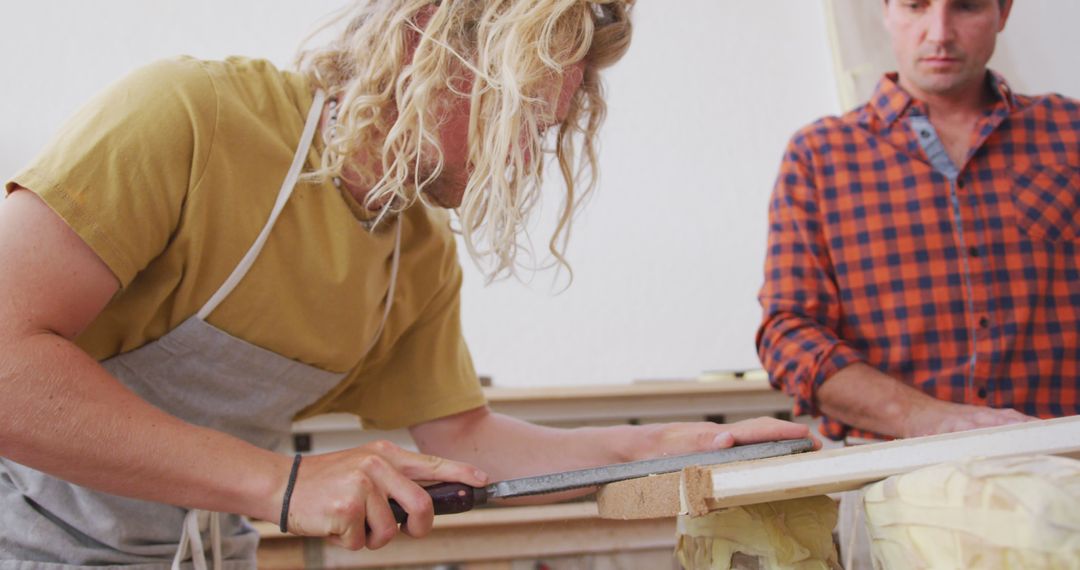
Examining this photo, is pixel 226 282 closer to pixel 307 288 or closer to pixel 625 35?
pixel 307 288

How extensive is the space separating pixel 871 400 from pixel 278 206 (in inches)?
41.9

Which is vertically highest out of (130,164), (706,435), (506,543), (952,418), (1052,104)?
(130,164)

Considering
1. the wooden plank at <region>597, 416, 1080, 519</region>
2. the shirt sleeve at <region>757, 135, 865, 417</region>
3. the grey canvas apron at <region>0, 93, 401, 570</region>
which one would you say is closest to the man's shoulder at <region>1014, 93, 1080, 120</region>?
the shirt sleeve at <region>757, 135, 865, 417</region>

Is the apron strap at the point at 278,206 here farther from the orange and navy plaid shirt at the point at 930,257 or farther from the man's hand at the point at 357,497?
the orange and navy plaid shirt at the point at 930,257

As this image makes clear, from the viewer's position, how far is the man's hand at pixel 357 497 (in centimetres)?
95

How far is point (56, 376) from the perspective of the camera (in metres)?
0.89

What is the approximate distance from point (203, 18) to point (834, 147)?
1946mm

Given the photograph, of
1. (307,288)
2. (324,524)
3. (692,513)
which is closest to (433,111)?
(307,288)

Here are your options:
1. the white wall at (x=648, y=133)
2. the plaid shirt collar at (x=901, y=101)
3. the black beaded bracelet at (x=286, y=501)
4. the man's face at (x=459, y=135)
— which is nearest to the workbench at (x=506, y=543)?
the white wall at (x=648, y=133)

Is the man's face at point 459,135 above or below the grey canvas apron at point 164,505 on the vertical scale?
above

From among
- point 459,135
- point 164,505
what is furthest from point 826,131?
point 164,505

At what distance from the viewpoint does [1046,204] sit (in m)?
1.82

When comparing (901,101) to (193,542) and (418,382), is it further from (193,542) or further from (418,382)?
(193,542)

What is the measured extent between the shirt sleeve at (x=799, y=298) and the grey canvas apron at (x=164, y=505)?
2.98 ft
